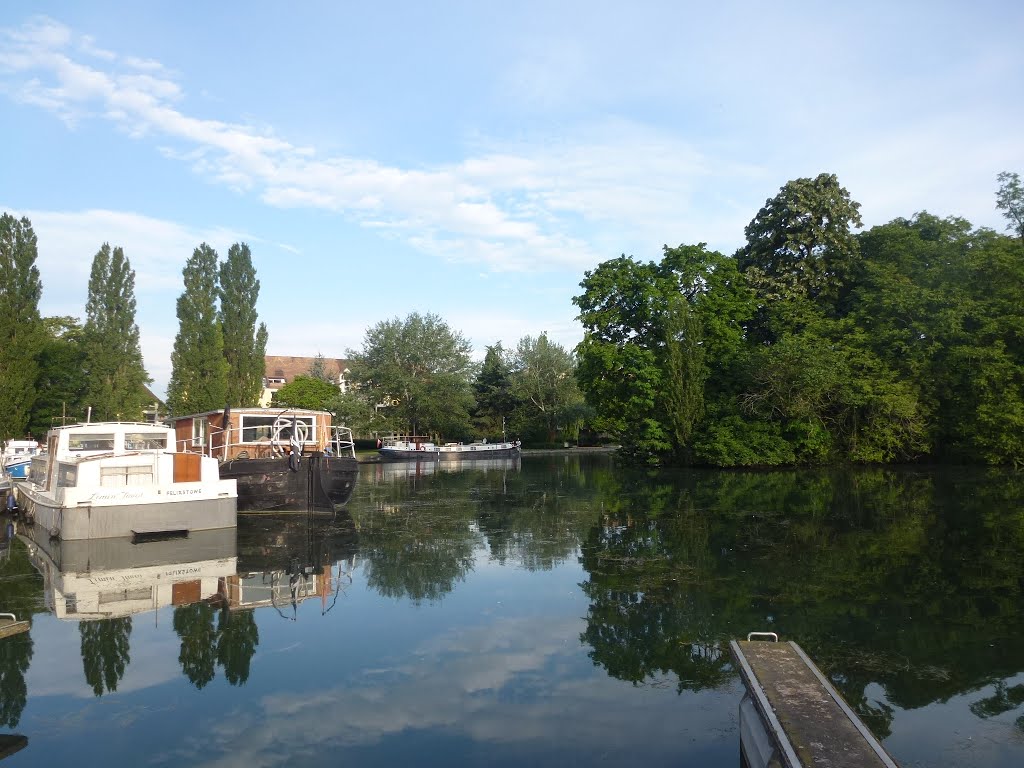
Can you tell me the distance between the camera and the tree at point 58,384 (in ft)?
139

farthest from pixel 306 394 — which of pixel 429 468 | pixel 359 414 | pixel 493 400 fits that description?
pixel 429 468

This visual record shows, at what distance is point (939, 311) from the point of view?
108 feet

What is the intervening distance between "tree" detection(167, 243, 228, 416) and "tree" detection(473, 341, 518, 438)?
24965 mm

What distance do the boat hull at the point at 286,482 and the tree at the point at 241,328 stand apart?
27.7 m

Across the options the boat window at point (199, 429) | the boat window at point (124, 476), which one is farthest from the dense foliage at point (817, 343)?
the boat window at point (124, 476)

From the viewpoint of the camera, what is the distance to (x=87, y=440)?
18.0 meters

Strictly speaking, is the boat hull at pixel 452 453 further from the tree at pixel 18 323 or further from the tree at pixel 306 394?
the tree at pixel 18 323

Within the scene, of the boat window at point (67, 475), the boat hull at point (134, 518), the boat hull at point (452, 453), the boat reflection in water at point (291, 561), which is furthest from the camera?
the boat hull at point (452, 453)

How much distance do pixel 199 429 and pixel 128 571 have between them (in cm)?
1219

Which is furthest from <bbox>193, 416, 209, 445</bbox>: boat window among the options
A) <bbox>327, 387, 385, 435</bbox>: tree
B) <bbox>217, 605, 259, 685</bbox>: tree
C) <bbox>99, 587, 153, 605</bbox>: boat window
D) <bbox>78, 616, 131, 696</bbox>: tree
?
<bbox>327, 387, 385, 435</bbox>: tree

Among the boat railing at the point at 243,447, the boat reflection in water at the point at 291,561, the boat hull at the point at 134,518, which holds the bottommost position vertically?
the boat reflection in water at the point at 291,561

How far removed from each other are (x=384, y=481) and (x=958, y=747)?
28.8 m

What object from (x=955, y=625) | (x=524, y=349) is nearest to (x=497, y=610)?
(x=955, y=625)

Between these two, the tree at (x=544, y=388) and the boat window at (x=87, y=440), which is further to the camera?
the tree at (x=544, y=388)
